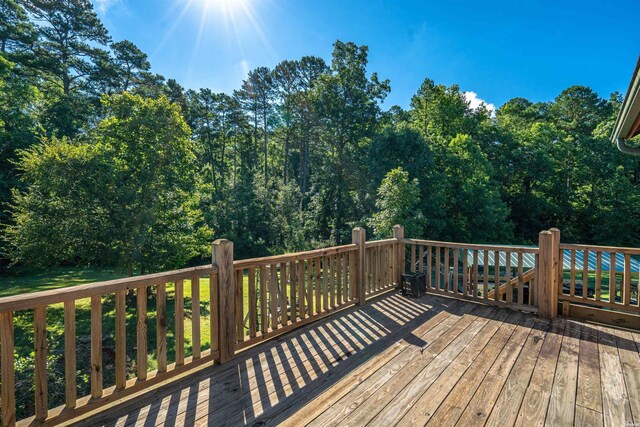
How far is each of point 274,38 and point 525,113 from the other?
22.5m

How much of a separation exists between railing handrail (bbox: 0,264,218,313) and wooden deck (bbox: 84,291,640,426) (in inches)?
32.5

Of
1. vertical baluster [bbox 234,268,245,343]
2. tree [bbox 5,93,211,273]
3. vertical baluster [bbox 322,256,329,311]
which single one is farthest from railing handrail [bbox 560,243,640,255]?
tree [bbox 5,93,211,273]

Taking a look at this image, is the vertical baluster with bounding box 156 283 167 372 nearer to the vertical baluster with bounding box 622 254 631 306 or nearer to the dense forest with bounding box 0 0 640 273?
the vertical baluster with bounding box 622 254 631 306

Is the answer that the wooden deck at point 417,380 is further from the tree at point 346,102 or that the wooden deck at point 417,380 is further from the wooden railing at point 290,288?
the tree at point 346,102

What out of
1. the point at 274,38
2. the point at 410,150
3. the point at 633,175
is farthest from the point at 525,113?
the point at 274,38

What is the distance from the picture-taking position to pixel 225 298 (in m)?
2.63

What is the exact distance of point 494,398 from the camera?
2115 millimetres

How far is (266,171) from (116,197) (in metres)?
15.8

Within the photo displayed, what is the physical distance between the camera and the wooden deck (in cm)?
194

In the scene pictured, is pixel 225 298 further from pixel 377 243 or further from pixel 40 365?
pixel 377 243

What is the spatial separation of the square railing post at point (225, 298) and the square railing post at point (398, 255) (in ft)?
9.95

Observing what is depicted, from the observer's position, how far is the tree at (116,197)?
8.88m

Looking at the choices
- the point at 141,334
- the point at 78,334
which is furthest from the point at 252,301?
the point at 78,334

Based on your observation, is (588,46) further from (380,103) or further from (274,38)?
(274,38)
